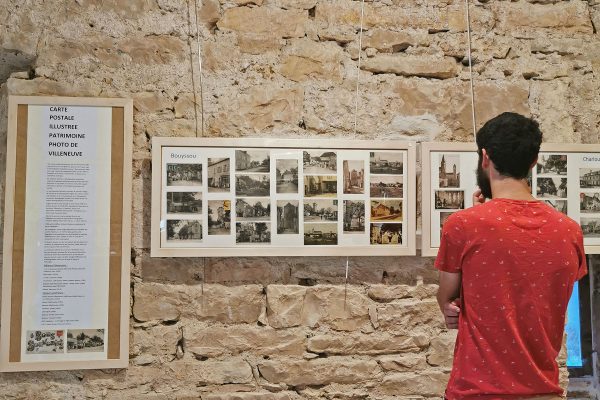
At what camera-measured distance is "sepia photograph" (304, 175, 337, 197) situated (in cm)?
210

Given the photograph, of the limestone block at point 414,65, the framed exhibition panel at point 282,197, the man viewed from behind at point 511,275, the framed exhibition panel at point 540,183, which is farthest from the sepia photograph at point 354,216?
the man viewed from behind at point 511,275

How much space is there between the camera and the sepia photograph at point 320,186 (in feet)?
6.90

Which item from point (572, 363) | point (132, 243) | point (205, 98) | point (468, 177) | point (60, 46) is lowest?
point (572, 363)

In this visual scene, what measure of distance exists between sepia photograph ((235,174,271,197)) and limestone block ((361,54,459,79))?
0.62m

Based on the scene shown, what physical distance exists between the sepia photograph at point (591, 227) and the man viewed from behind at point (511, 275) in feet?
2.86

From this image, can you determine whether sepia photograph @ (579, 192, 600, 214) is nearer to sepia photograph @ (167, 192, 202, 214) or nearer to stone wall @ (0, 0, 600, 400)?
stone wall @ (0, 0, 600, 400)

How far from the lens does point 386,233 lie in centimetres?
213

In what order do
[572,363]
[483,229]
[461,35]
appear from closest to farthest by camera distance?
[483,229]
[461,35]
[572,363]

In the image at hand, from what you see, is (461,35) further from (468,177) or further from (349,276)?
(349,276)

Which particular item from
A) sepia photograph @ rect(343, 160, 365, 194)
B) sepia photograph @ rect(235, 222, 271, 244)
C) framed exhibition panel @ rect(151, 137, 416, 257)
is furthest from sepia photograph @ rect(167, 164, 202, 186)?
sepia photograph @ rect(343, 160, 365, 194)

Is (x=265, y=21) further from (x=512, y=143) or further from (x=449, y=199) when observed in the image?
(x=512, y=143)

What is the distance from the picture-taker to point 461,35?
227cm

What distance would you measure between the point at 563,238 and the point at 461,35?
3.77ft

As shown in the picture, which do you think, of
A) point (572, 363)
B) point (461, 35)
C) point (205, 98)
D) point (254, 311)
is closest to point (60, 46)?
point (205, 98)
